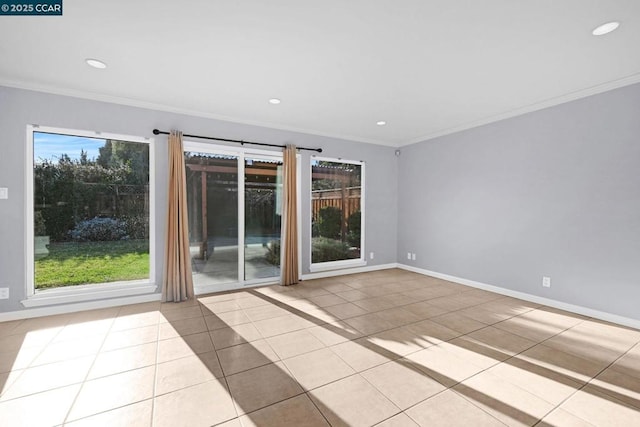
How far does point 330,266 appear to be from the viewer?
17.1 ft

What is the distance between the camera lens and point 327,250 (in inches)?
209

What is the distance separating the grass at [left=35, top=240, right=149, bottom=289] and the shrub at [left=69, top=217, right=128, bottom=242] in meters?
0.07

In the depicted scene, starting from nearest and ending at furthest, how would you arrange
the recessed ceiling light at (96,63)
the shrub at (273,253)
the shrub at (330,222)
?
1. the recessed ceiling light at (96,63)
2. the shrub at (273,253)
3. the shrub at (330,222)

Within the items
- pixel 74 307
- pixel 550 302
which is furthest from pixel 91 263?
pixel 550 302

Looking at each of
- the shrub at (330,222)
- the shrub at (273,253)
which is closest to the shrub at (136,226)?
the shrub at (273,253)

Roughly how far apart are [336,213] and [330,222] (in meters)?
0.22

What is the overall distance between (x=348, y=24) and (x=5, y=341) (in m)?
4.14

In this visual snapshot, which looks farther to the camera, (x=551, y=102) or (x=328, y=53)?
(x=551, y=102)

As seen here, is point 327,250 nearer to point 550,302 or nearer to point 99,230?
point 550,302

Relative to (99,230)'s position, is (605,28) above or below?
above

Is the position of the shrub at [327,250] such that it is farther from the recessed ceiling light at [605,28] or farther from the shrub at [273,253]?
the recessed ceiling light at [605,28]

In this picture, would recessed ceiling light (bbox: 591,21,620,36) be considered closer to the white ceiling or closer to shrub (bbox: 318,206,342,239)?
the white ceiling

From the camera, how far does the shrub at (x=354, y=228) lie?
559cm

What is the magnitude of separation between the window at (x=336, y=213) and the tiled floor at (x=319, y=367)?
176 cm
